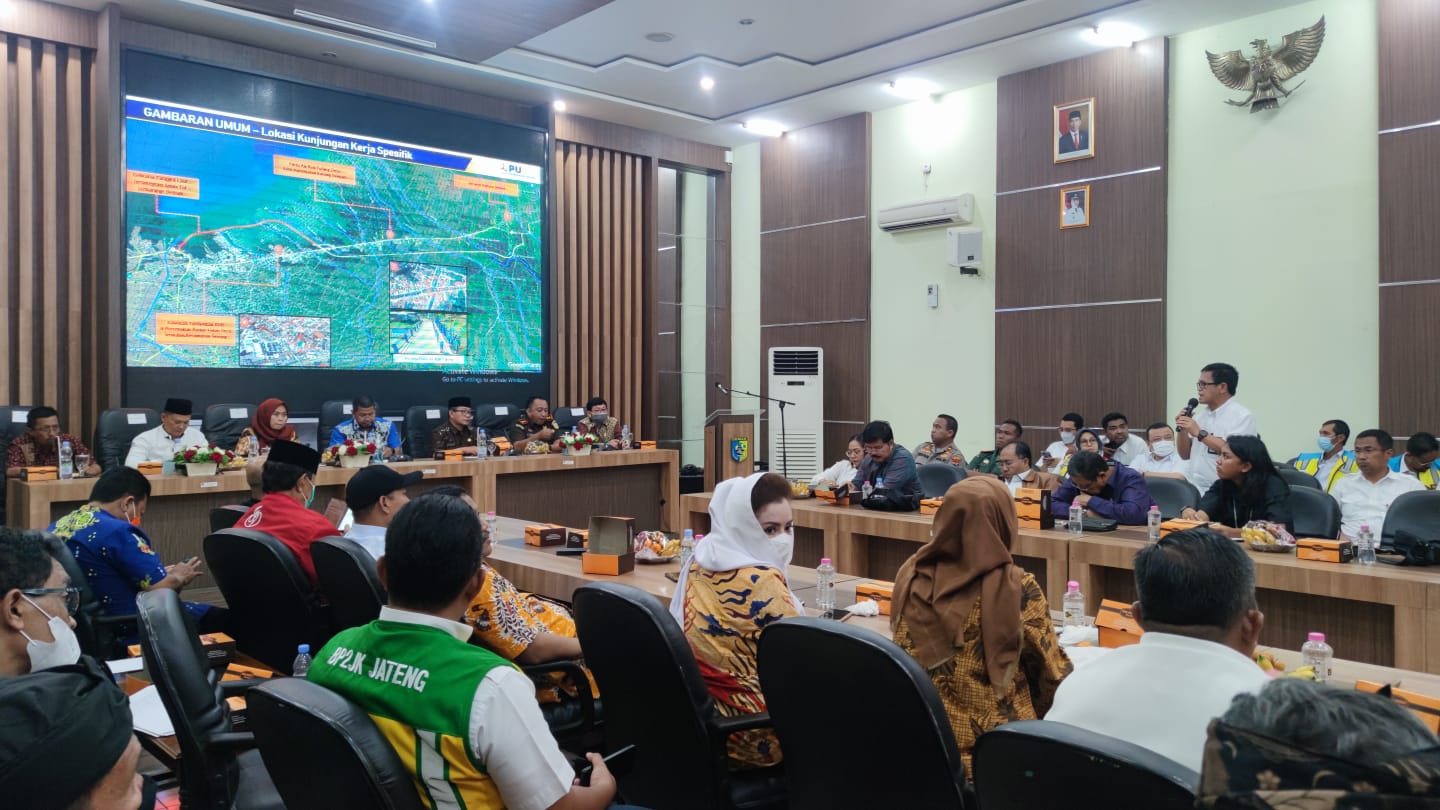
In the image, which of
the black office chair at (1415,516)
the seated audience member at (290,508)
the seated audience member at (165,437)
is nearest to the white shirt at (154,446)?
the seated audience member at (165,437)

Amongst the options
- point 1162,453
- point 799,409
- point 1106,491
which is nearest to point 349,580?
point 1106,491

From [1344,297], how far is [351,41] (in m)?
7.45

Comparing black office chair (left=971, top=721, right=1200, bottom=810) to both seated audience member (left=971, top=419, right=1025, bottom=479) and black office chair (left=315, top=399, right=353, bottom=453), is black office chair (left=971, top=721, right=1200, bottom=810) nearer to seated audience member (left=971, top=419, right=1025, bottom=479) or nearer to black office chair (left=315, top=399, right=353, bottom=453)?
seated audience member (left=971, top=419, right=1025, bottom=479)

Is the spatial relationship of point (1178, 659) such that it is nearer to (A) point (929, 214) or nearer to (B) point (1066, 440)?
(B) point (1066, 440)

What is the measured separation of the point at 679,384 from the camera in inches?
410

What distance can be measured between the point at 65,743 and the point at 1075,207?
781 centimetres

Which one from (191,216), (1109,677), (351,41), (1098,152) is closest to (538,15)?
(351,41)

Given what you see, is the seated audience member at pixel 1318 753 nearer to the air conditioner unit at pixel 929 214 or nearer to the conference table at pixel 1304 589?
the conference table at pixel 1304 589

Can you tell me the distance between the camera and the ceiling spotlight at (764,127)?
9.62 m

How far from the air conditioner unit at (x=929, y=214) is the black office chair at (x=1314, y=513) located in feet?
15.3

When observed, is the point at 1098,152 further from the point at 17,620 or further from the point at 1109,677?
the point at 17,620

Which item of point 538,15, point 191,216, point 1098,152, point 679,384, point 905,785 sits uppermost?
point 538,15

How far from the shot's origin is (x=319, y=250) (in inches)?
295

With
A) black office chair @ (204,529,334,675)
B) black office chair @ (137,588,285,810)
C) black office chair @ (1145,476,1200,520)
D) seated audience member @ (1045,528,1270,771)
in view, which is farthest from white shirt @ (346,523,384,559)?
black office chair @ (1145,476,1200,520)
